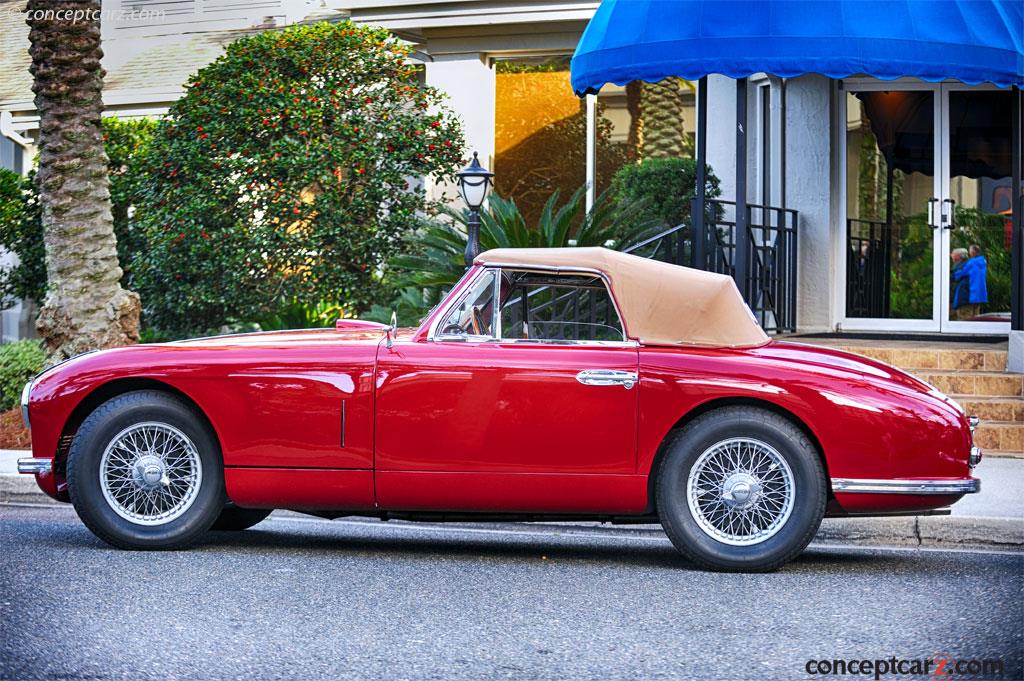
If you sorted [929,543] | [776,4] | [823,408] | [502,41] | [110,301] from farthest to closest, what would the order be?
[502,41]
[110,301]
[776,4]
[929,543]
[823,408]

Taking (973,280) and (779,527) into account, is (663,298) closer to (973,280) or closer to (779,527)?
(779,527)

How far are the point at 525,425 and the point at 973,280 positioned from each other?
911 centimetres

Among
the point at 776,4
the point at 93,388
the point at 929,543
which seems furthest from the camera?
the point at 776,4

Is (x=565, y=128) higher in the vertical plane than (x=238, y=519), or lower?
higher

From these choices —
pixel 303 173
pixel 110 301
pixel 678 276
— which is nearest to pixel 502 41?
pixel 303 173

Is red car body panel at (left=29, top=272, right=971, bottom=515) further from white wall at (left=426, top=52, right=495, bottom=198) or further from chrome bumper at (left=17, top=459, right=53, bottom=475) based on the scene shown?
white wall at (left=426, top=52, right=495, bottom=198)

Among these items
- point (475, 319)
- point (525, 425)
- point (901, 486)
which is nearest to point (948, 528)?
point (901, 486)

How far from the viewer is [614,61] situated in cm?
1183

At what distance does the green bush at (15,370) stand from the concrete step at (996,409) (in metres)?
8.82

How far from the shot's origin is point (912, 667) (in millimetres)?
4902

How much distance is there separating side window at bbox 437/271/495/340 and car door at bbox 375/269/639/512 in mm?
94

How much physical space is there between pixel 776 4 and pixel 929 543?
206 inches

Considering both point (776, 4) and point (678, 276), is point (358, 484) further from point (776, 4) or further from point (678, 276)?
point (776, 4)

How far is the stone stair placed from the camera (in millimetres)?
10984
